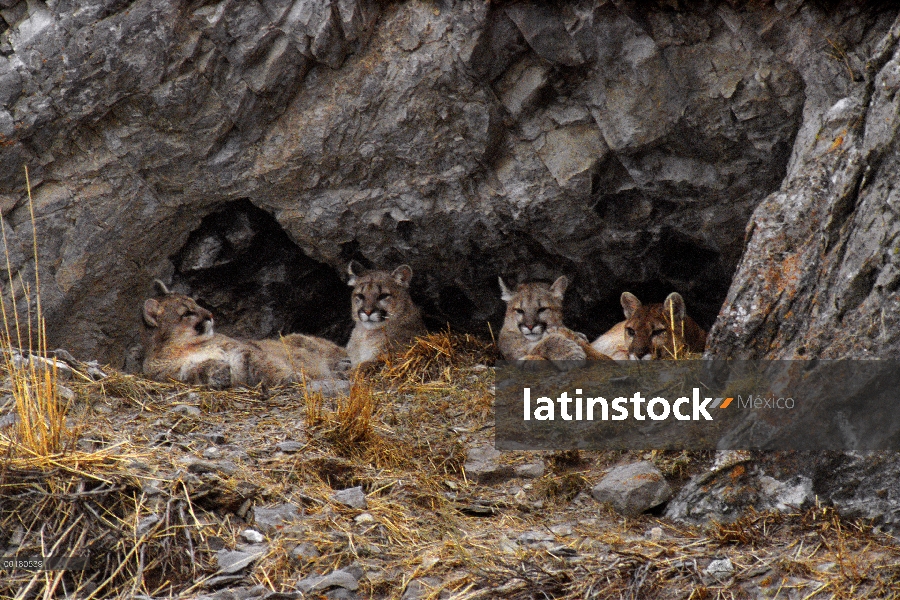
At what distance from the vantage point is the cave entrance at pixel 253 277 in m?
8.87

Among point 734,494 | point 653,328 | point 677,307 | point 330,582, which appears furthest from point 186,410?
point 677,307

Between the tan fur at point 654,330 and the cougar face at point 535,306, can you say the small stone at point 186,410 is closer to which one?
the cougar face at point 535,306

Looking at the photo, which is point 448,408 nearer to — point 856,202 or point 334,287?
A: point 334,287

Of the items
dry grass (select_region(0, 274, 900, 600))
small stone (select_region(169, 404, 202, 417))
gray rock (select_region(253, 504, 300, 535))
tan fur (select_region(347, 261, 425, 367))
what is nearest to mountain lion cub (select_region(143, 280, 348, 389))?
tan fur (select_region(347, 261, 425, 367))

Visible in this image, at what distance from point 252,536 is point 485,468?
1855 mm

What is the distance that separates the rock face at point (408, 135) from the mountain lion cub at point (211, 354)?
14.5 inches

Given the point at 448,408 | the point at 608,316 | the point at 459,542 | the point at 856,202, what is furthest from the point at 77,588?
the point at 608,316

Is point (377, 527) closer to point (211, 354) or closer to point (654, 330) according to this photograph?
point (211, 354)

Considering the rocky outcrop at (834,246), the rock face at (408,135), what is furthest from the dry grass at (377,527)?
the rock face at (408,135)

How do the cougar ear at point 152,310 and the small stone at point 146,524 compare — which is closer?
the small stone at point 146,524

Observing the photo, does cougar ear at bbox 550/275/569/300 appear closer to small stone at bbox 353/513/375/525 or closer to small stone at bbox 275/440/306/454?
small stone at bbox 275/440/306/454

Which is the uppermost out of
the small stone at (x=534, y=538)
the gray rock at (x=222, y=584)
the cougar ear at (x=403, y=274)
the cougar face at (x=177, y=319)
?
the cougar ear at (x=403, y=274)

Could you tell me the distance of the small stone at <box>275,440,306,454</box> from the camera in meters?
6.26

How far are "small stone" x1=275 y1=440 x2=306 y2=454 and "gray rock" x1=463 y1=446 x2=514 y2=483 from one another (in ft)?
3.60
